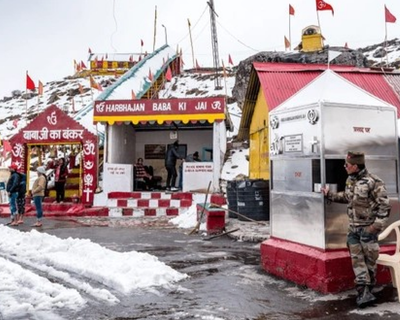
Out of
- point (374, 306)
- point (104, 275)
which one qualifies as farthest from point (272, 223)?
point (104, 275)

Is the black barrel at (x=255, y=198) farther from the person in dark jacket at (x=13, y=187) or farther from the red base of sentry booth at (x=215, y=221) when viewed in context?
the person in dark jacket at (x=13, y=187)

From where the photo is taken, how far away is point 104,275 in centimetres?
612

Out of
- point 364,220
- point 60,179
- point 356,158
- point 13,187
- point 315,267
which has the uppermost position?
point 356,158

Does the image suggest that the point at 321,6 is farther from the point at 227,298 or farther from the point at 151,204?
the point at 227,298

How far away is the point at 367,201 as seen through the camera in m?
5.01

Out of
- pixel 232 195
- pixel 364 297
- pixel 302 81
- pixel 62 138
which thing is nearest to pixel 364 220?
pixel 364 297

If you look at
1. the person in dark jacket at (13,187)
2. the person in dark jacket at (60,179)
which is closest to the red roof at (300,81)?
the person in dark jacket at (13,187)

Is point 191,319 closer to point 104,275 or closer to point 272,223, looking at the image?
point 104,275

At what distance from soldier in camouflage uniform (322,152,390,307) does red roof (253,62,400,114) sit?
911 centimetres

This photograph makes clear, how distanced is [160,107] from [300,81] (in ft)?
17.8

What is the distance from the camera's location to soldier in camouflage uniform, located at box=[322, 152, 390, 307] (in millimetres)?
4895

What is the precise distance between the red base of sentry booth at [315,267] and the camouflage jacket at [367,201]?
654 mm

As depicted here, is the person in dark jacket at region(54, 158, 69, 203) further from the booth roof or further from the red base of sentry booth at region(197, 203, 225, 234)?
the booth roof

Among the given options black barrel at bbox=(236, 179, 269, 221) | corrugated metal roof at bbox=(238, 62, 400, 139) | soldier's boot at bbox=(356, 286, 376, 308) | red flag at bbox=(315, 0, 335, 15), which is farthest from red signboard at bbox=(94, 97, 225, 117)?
soldier's boot at bbox=(356, 286, 376, 308)
